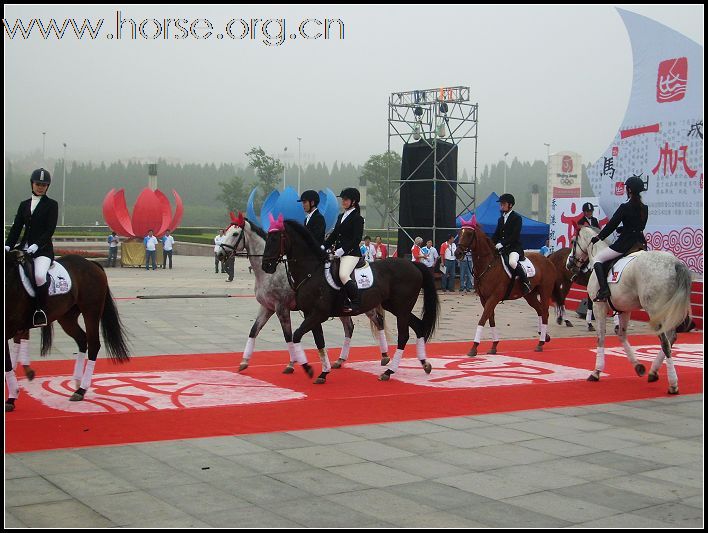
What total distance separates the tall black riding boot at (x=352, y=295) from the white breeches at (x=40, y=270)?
358 cm

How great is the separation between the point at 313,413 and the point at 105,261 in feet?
103

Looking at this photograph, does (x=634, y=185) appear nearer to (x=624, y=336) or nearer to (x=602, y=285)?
(x=602, y=285)

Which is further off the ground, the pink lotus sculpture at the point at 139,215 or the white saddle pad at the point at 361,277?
the pink lotus sculpture at the point at 139,215

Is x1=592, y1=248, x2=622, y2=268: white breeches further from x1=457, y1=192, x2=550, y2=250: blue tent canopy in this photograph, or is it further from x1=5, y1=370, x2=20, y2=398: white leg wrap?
x1=457, y1=192, x2=550, y2=250: blue tent canopy

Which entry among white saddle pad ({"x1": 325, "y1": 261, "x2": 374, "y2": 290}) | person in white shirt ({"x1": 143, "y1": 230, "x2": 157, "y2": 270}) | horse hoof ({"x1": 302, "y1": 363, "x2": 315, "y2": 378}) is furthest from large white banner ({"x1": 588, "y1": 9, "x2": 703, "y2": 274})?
person in white shirt ({"x1": 143, "y1": 230, "x2": 157, "y2": 270})

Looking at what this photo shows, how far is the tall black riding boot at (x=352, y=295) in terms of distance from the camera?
33.2ft

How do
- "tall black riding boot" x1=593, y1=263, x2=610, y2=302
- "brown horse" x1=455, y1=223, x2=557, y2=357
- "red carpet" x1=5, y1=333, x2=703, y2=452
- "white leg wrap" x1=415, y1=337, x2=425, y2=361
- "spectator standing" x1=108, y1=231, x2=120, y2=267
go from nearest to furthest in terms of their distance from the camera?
"red carpet" x1=5, y1=333, x2=703, y2=452, "tall black riding boot" x1=593, y1=263, x2=610, y2=302, "white leg wrap" x1=415, y1=337, x2=425, y2=361, "brown horse" x1=455, y1=223, x2=557, y2=357, "spectator standing" x1=108, y1=231, x2=120, y2=267

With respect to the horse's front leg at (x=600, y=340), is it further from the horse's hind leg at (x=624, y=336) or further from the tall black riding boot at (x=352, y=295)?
the tall black riding boot at (x=352, y=295)

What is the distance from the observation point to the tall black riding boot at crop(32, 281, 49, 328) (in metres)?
8.21

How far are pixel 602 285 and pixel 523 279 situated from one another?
2956 mm

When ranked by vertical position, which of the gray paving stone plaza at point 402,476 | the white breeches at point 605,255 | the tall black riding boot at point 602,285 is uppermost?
the white breeches at point 605,255

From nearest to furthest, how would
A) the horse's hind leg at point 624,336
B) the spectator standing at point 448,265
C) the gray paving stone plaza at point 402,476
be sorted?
the gray paving stone plaza at point 402,476, the horse's hind leg at point 624,336, the spectator standing at point 448,265

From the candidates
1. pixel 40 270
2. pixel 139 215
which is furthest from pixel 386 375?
pixel 139 215

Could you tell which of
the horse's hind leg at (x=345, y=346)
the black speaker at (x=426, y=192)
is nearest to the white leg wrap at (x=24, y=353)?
the horse's hind leg at (x=345, y=346)
